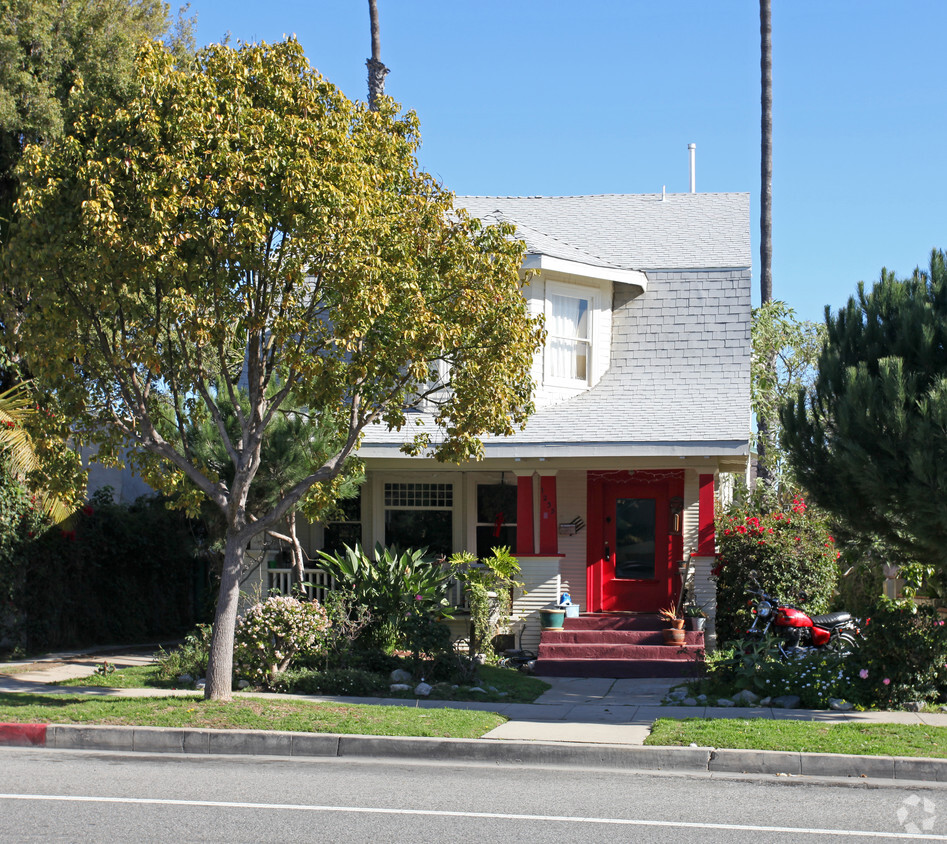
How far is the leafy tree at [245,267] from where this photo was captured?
1015cm

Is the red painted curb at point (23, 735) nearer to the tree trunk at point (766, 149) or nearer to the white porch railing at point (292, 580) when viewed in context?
the white porch railing at point (292, 580)

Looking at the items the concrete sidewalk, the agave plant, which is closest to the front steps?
the concrete sidewalk

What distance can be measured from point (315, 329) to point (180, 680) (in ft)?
15.8

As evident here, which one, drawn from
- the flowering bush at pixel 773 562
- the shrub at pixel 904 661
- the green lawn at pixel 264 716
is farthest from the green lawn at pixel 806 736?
the flowering bush at pixel 773 562

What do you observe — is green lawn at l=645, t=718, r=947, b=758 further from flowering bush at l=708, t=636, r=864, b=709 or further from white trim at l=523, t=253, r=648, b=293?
white trim at l=523, t=253, r=648, b=293

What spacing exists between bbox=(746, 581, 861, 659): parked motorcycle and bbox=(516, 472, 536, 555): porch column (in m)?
3.72

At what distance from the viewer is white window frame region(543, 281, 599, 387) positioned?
1719 cm

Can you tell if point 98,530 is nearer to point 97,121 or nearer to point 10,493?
point 10,493

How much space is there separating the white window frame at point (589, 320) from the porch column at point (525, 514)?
76.8 inches

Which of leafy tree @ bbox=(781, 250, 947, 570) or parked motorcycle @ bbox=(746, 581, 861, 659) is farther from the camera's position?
parked motorcycle @ bbox=(746, 581, 861, 659)

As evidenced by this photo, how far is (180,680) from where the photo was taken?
12.6 metres

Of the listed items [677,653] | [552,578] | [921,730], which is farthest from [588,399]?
[921,730]

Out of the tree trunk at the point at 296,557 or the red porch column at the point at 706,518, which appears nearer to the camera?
the tree trunk at the point at 296,557

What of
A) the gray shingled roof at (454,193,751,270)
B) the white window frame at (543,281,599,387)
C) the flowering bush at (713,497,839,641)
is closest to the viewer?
the flowering bush at (713,497,839,641)
